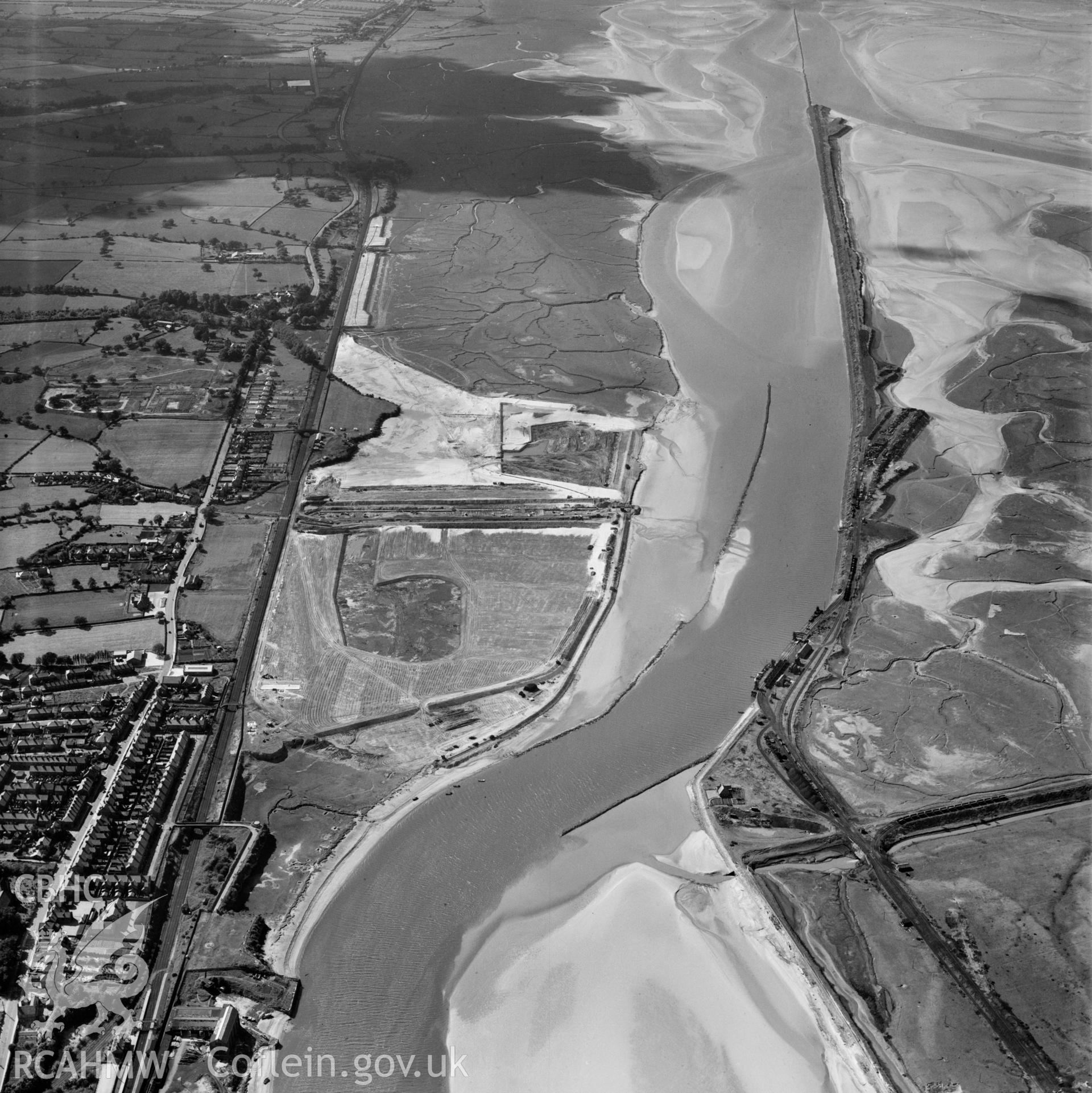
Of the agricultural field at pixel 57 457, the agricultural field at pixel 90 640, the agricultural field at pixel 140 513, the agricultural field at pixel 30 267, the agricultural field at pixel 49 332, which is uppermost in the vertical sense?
the agricultural field at pixel 30 267

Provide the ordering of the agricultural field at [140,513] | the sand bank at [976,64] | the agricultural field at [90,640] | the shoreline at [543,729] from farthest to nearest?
1. the sand bank at [976,64]
2. the agricultural field at [140,513]
3. the agricultural field at [90,640]
4. the shoreline at [543,729]

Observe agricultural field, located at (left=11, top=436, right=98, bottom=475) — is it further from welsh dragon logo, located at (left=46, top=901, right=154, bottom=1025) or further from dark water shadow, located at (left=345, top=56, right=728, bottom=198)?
dark water shadow, located at (left=345, top=56, right=728, bottom=198)

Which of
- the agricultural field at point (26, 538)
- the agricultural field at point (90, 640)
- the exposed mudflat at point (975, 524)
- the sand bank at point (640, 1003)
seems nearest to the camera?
the sand bank at point (640, 1003)

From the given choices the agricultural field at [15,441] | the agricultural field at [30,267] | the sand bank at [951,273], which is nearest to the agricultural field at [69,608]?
the agricultural field at [15,441]

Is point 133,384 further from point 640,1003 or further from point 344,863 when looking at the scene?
point 640,1003

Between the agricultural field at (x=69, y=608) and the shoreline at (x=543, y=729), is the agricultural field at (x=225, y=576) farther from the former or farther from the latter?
the shoreline at (x=543, y=729)

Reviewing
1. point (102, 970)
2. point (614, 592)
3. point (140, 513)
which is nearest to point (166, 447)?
point (140, 513)

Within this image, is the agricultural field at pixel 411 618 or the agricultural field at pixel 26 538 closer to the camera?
the agricultural field at pixel 411 618

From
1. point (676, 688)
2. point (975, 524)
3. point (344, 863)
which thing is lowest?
point (344, 863)
